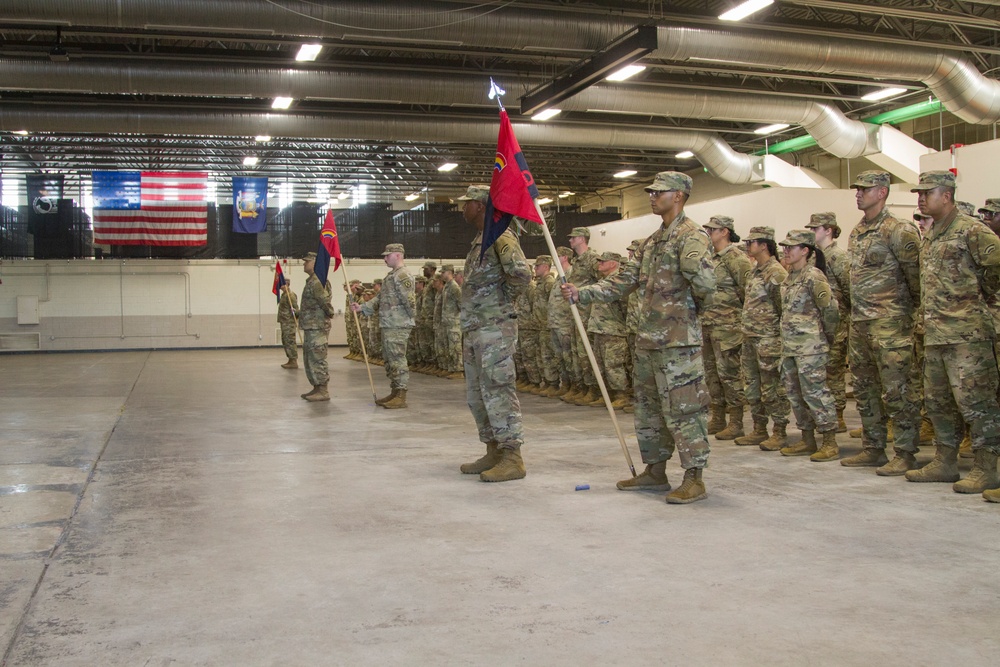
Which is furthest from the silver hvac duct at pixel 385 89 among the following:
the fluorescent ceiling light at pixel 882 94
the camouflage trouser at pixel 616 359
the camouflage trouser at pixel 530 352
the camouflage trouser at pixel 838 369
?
the camouflage trouser at pixel 838 369

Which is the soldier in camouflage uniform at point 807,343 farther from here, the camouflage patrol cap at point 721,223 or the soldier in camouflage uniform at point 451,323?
the soldier in camouflage uniform at point 451,323

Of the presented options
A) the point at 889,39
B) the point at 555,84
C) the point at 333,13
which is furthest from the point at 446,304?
the point at 889,39

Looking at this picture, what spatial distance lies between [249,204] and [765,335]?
17.9 meters

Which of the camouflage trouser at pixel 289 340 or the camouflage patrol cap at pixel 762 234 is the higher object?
the camouflage patrol cap at pixel 762 234

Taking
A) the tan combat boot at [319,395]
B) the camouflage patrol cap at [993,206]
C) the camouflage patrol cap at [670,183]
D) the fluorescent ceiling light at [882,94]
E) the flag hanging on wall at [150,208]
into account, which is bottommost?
the tan combat boot at [319,395]

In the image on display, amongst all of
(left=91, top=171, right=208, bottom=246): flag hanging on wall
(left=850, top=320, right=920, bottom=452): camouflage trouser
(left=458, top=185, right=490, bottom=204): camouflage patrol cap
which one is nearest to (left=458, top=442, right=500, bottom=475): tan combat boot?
(left=458, top=185, right=490, bottom=204): camouflage patrol cap

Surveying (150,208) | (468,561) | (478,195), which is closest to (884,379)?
(478,195)

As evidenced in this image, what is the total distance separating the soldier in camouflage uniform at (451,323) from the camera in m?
13.0

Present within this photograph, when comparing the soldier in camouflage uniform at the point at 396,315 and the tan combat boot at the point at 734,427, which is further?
the soldier in camouflage uniform at the point at 396,315

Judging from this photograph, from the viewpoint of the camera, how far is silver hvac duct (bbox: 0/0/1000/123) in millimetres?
9484

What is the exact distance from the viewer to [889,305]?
17.9ft

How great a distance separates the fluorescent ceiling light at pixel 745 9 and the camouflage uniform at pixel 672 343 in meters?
5.66

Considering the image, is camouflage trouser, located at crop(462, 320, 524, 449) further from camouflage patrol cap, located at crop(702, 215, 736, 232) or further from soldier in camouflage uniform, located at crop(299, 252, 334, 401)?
soldier in camouflage uniform, located at crop(299, 252, 334, 401)

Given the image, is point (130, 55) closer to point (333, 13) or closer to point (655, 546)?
point (333, 13)
